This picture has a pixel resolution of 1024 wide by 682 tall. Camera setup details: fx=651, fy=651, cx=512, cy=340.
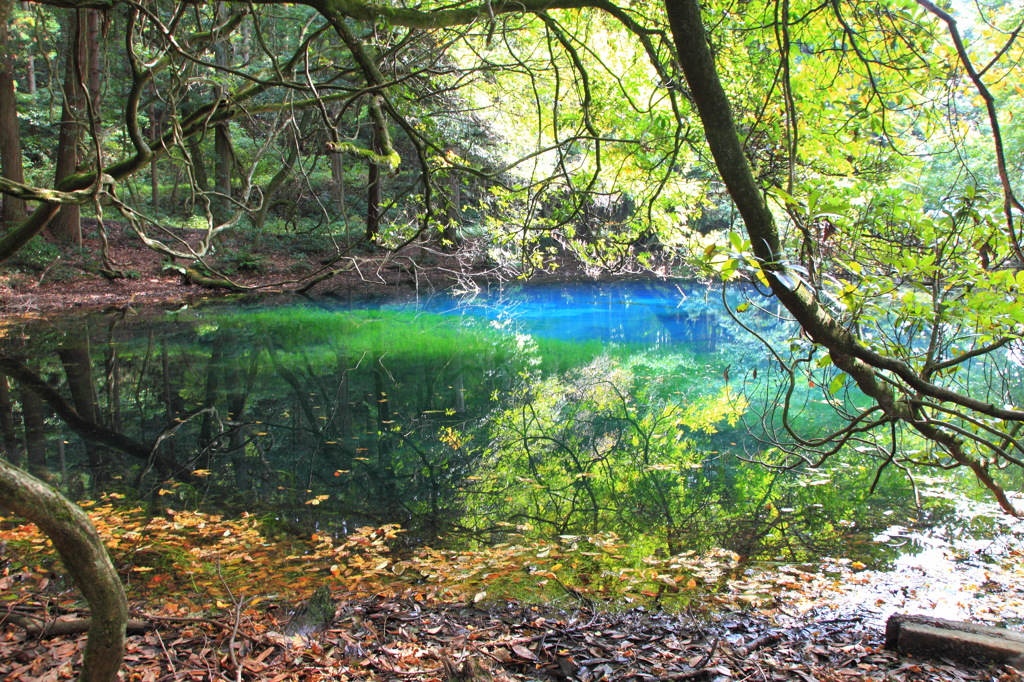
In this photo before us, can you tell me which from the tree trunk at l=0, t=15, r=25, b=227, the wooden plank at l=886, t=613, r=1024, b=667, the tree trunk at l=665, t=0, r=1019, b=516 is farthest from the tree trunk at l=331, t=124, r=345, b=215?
the tree trunk at l=0, t=15, r=25, b=227

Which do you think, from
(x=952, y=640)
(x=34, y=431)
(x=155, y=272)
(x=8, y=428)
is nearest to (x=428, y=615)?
(x=952, y=640)

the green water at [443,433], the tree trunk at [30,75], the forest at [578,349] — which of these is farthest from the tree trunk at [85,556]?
the tree trunk at [30,75]

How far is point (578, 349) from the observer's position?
41.8 feet

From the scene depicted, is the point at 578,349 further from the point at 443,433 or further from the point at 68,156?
the point at 68,156

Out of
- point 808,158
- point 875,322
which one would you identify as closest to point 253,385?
point 808,158

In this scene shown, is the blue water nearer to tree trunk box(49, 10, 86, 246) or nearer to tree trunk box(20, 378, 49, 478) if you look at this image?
tree trunk box(49, 10, 86, 246)

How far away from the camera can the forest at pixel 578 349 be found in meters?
2.13

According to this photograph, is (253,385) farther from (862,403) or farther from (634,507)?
(862,403)

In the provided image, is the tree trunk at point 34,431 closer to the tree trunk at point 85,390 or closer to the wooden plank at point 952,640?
the tree trunk at point 85,390

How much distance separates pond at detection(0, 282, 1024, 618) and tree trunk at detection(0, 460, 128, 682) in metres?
1.78

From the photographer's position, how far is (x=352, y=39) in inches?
145

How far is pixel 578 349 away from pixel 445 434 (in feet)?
18.0

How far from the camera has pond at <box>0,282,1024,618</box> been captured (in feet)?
17.4

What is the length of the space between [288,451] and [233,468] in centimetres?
67
